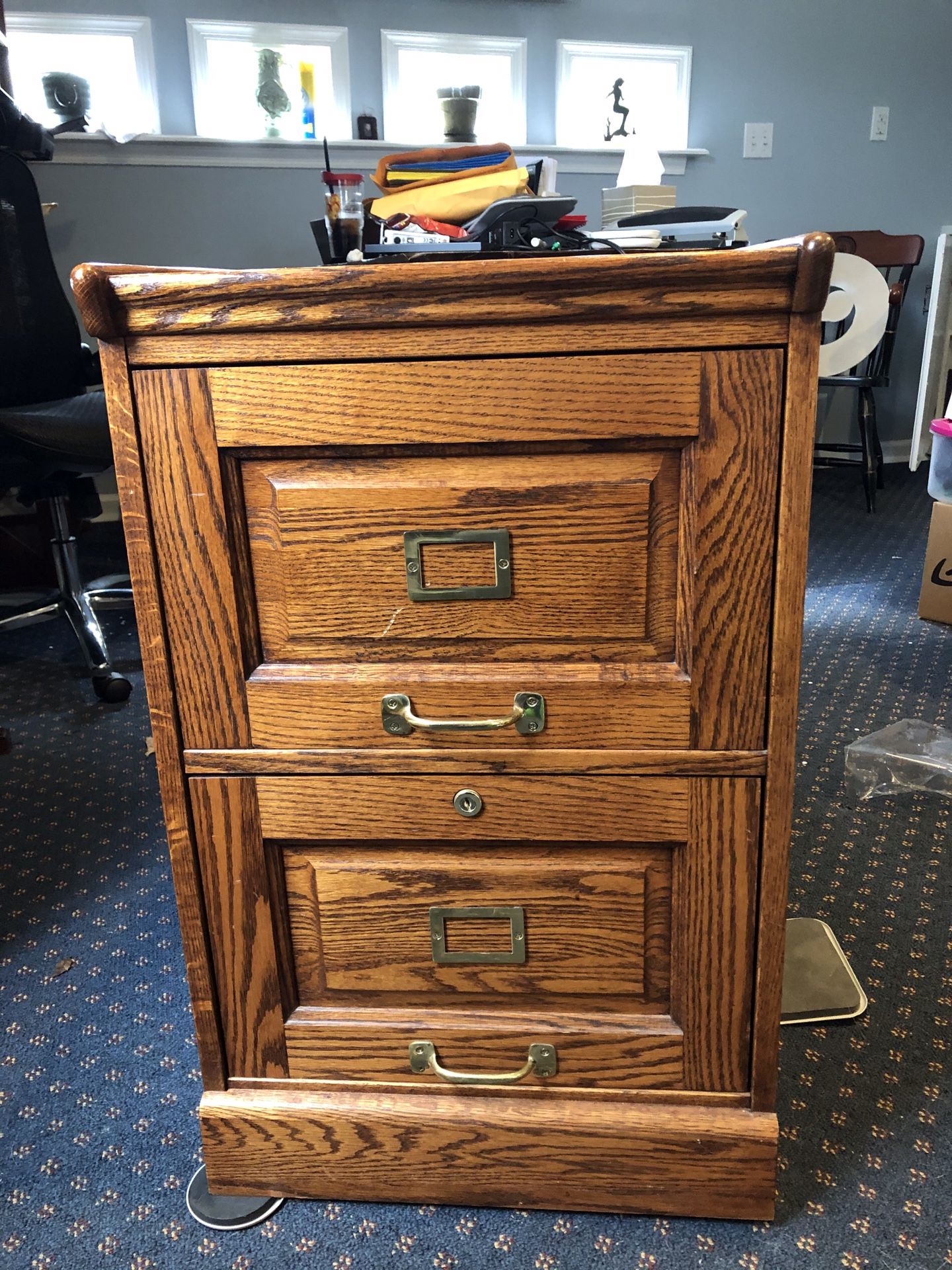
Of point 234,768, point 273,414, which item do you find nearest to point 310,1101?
point 234,768

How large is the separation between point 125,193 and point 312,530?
2.66 m

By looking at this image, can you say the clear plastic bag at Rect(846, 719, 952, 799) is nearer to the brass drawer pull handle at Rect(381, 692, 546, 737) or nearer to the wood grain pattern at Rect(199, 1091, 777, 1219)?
the wood grain pattern at Rect(199, 1091, 777, 1219)

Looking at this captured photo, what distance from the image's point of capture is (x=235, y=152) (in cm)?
283

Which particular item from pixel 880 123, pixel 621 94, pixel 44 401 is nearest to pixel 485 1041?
pixel 44 401

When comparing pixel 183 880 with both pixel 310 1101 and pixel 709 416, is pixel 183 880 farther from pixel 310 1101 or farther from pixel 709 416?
pixel 709 416

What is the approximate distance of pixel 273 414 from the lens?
0.61 meters

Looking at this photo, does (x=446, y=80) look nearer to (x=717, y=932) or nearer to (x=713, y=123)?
(x=713, y=123)

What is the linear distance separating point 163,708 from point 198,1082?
0.45m

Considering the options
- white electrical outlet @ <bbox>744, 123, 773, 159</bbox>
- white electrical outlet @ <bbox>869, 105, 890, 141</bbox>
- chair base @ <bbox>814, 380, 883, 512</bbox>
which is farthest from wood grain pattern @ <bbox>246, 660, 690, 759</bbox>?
white electrical outlet @ <bbox>869, 105, 890, 141</bbox>

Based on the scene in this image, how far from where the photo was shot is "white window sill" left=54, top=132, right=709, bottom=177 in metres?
2.73

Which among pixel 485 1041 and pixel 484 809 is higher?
pixel 484 809

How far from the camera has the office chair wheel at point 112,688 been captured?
1.75m

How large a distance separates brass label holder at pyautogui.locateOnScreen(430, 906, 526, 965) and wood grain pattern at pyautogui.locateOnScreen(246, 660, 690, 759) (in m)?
0.13

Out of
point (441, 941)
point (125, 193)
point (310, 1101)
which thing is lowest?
point (310, 1101)
